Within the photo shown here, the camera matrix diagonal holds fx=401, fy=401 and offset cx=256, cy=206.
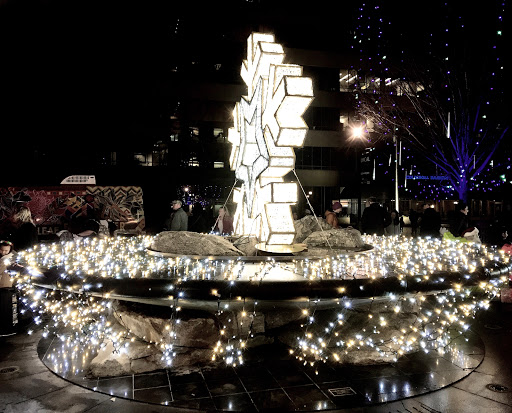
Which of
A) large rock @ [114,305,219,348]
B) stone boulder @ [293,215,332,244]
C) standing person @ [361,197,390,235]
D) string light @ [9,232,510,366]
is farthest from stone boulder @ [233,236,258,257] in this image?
standing person @ [361,197,390,235]

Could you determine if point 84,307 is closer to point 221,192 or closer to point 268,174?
point 268,174

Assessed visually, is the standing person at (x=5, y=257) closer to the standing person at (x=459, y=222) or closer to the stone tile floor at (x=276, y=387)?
the stone tile floor at (x=276, y=387)

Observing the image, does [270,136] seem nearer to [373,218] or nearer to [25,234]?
[25,234]

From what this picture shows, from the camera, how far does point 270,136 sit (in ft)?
21.5

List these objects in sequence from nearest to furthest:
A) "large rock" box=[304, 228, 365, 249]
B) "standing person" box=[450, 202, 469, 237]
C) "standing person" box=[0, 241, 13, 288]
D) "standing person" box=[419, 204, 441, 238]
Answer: "standing person" box=[0, 241, 13, 288], "large rock" box=[304, 228, 365, 249], "standing person" box=[450, 202, 469, 237], "standing person" box=[419, 204, 441, 238]

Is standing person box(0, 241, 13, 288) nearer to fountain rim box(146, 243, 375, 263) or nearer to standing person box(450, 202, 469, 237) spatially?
fountain rim box(146, 243, 375, 263)

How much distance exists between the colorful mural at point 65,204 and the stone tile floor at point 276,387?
13706 millimetres

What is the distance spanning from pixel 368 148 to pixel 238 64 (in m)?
13.3

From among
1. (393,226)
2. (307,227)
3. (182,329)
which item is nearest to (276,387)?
(182,329)

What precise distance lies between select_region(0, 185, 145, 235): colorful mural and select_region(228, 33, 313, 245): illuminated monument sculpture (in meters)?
11.8

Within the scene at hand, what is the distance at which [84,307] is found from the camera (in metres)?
6.86

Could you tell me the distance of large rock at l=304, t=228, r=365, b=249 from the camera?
7566mm

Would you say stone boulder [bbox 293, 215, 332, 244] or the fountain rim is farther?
stone boulder [bbox 293, 215, 332, 244]

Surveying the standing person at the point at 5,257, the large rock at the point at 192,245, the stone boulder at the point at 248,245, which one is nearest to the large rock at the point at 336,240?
the stone boulder at the point at 248,245
